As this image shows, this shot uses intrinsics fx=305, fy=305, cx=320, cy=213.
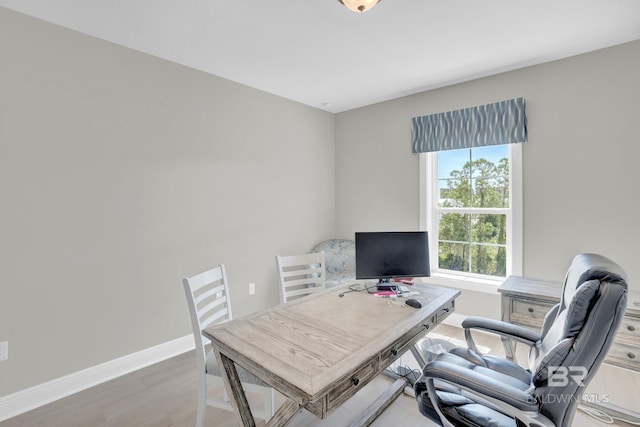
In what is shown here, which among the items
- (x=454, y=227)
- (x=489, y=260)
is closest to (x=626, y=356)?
(x=489, y=260)

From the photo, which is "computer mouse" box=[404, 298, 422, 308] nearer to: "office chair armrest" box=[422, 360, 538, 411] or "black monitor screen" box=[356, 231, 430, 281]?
"black monitor screen" box=[356, 231, 430, 281]

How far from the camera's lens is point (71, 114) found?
2.18m

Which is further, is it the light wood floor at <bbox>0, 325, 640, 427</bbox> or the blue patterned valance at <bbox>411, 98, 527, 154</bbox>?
the blue patterned valance at <bbox>411, 98, 527, 154</bbox>

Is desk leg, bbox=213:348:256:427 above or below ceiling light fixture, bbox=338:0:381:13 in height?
below

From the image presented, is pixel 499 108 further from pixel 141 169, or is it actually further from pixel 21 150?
pixel 21 150

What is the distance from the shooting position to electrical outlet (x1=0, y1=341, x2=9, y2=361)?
1943mm

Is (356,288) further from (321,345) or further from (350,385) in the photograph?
(350,385)

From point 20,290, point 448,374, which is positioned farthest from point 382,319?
point 20,290

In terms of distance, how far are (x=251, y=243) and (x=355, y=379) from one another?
230cm

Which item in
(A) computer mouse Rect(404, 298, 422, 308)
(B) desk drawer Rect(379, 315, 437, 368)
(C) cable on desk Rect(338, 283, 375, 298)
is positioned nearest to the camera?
(B) desk drawer Rect(379, 315, 437, 368)

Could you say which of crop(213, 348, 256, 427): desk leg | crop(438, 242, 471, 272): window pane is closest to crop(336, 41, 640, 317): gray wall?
crop(438, 242, 471, 272): window pane

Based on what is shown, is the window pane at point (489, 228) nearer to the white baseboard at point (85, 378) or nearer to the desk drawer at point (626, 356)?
the desk drawer at point (626, 356)

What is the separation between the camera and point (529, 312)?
2174mm

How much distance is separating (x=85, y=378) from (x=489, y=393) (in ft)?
8.69
